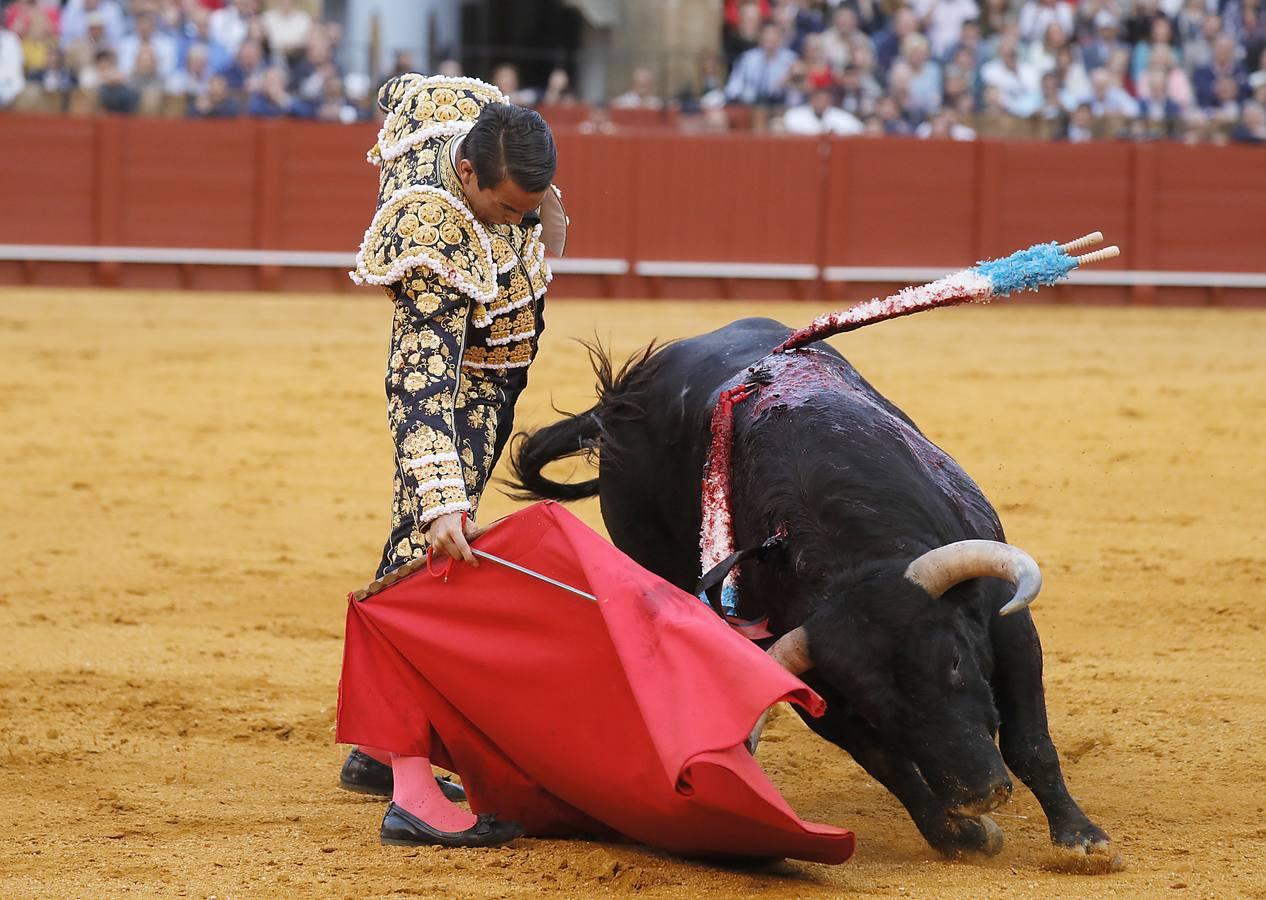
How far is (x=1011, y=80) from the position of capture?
12.8 metres

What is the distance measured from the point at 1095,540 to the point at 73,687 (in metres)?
3.19

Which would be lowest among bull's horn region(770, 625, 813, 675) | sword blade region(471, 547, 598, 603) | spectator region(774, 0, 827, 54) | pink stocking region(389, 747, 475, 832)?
pink stocking region(389, 747, 475, 832)

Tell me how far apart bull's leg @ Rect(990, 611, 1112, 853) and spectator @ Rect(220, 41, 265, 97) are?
10093 mm

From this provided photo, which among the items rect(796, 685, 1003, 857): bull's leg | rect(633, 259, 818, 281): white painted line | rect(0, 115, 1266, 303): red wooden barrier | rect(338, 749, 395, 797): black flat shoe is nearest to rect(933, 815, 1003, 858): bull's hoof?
rect(796, 685, 1003, 857): bull's leg

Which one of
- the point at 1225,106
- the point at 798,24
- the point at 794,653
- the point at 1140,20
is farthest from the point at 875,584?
the point at 1140,20

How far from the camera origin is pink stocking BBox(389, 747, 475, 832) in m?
2.88

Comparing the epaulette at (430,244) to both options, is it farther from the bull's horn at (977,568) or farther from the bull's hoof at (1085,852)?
the bull's hoof at (1085,852)

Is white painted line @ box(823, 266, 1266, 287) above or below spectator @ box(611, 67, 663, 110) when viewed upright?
below

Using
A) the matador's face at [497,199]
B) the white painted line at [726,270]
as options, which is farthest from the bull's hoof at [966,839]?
the white painted line at [726,270]

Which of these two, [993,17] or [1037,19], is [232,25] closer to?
[993,17]


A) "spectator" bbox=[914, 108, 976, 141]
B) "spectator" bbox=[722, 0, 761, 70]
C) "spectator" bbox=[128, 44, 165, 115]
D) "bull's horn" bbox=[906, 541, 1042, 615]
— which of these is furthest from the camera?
"spectator" bbox=[722, 0, 761, 70]

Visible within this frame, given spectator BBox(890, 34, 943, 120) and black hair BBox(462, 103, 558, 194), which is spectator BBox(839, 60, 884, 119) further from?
black hair BBox(462, 103, 558, 194)

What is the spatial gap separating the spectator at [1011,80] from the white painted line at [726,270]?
6.13 ft

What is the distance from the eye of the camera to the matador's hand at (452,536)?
2824mm
